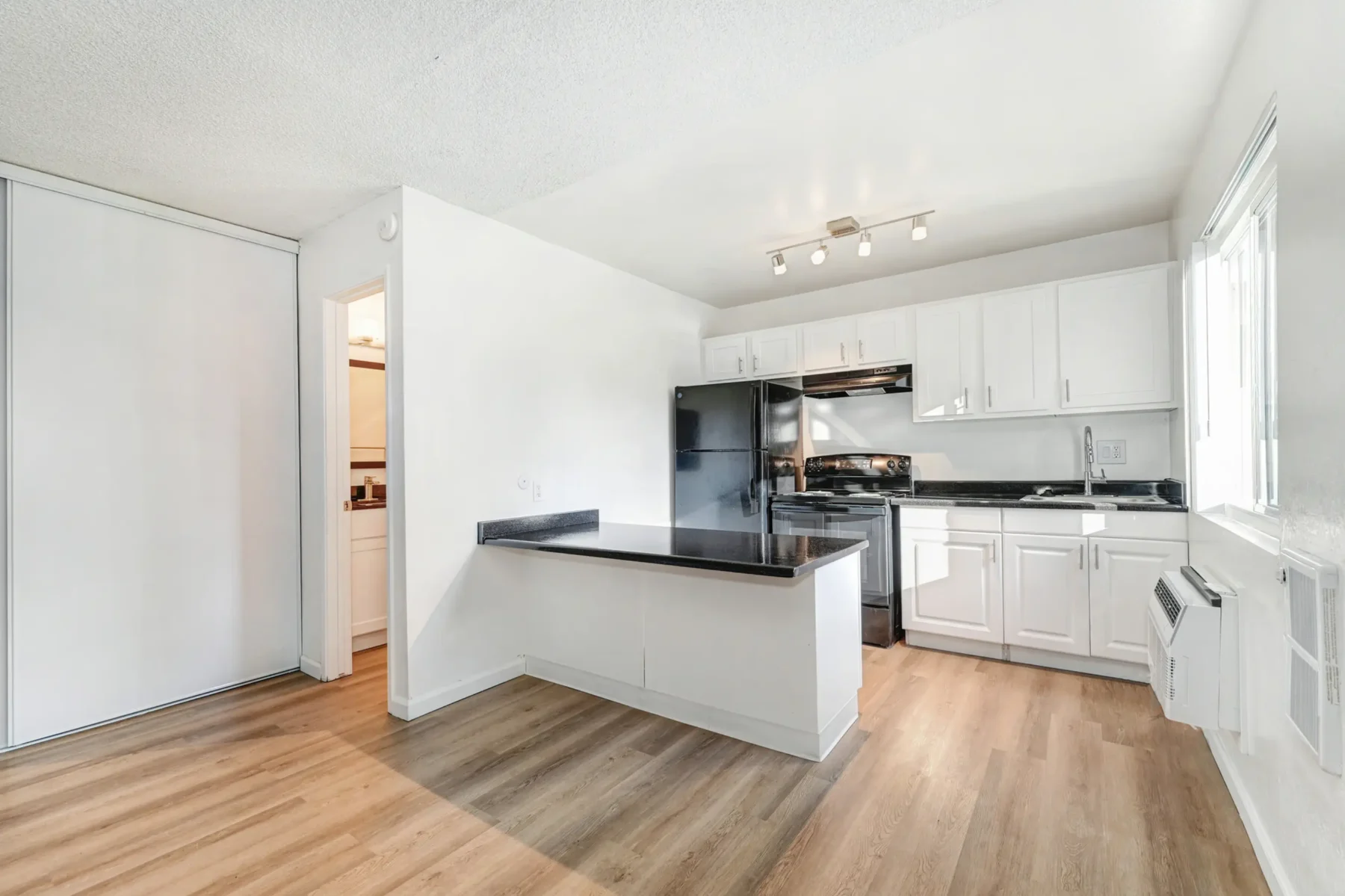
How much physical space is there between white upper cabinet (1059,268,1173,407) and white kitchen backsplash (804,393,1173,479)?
1.03ft

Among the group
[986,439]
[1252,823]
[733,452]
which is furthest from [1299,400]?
[733,452]

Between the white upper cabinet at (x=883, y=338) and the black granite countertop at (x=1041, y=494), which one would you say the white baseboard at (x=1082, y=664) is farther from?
the white upper cabinet at (x=883, y=338)

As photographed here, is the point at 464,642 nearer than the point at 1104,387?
Yes

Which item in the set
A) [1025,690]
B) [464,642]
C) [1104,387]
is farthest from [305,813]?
[1104,387]

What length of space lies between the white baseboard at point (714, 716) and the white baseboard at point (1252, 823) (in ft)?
4.02

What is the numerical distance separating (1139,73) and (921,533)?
2.35 m

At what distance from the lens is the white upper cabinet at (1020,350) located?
11.3ft

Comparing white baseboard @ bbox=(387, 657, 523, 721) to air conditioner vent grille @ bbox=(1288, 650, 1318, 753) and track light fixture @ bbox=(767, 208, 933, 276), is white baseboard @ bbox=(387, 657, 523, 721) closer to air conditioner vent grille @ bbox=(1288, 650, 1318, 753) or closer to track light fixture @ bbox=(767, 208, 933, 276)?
track light fixture @ bbox=(767, 208, 933, 276)

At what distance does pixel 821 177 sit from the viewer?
109 inches

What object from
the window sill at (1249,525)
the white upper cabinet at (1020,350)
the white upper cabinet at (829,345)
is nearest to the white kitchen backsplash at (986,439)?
the white upper cabinet at (1020,350)

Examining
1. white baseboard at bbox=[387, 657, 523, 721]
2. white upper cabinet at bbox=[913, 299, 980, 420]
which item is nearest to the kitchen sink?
white upper cabinet at bbox=[913, 299, 980, 420]

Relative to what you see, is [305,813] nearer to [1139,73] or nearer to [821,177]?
[821,177]

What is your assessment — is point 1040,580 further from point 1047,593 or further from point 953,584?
point 953,584

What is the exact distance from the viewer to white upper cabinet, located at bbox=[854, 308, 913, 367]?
12.9 feet
